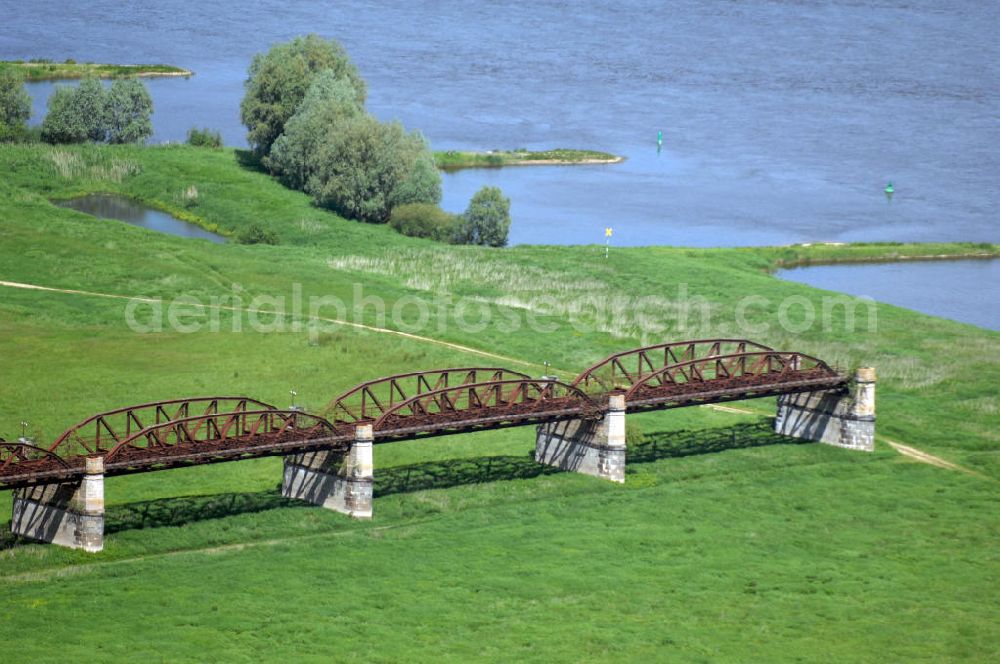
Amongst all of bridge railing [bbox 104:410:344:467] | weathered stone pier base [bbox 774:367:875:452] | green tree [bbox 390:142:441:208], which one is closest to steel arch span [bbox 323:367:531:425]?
bridge railing [bbox 104:410:344:467]

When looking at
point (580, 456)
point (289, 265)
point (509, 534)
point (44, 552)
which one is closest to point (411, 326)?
point (289, 265)

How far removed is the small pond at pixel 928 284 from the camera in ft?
523

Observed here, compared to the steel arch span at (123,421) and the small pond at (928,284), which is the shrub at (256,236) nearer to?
the small pond at (928,284)

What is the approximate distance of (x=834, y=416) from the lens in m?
113

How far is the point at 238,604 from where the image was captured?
8356 cm

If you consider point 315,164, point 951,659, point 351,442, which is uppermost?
point 315,164

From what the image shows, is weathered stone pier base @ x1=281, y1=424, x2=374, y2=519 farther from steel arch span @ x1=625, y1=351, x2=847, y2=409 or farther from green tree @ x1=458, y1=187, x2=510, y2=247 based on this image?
green tree @ x1=458, y1=187, x2=510, y2=247

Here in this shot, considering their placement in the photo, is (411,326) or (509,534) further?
(411,326)

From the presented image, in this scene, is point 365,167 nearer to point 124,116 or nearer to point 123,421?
point 124,116

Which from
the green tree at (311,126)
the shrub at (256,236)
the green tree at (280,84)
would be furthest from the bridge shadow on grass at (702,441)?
the green tree at (280,84)

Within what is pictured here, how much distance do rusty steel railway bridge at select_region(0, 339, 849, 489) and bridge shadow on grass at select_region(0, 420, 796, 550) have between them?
119 inches

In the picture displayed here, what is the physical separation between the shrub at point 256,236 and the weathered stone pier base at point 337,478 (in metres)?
68.8

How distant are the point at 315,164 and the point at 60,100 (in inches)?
1302

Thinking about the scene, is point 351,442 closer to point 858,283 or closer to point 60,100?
point 858,283
